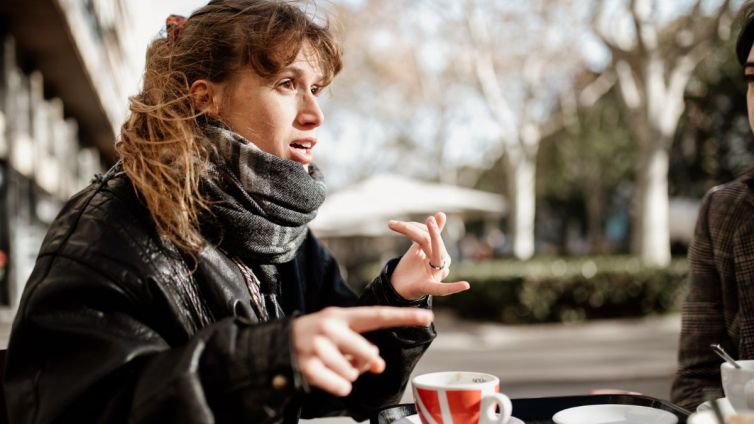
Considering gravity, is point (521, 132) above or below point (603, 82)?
below

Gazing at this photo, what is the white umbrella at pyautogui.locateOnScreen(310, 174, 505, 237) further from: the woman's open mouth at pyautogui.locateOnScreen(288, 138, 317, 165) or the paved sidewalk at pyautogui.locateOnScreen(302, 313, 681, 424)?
the woman's open mouth at pyautogui.locateOnScreen(288, 138, 317, 165)

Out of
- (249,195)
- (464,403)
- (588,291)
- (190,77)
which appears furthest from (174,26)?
(588,291)

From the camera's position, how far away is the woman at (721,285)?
1.98m

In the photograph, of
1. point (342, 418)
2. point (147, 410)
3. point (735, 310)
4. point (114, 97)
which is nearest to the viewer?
point (147, 410)

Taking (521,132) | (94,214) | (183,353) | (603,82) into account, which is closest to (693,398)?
(183,353)

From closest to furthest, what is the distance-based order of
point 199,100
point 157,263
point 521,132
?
1. point 157,263
2. point 199,100
3. point 521,132

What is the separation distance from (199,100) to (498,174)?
4217 cm

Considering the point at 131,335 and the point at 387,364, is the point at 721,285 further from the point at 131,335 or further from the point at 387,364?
the point at 131,335

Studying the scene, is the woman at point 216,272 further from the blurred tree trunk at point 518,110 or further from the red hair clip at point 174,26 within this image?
the blurred tree trunk at point 518,110

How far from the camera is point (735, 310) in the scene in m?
2.06

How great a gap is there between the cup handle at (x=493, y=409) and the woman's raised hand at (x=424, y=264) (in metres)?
0.43

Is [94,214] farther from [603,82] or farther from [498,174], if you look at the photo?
[498,174]

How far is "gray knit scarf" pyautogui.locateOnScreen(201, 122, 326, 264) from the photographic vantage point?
159 centimetres

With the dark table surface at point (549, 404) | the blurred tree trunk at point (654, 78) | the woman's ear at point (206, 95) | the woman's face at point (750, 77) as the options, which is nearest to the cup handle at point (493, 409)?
the dark table surface at point (549, 404)
